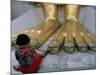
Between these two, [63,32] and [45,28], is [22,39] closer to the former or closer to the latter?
[45,28]

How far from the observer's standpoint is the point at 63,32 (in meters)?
2.12

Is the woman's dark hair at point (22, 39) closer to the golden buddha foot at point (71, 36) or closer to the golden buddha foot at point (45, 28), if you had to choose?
the golden buddha foot at point (45, 28)

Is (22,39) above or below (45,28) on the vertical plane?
below

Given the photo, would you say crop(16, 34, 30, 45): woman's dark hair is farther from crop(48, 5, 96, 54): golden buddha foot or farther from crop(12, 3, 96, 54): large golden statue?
crop(48, 5, 96, 54): golden buddha foot

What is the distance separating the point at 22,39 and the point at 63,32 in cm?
46

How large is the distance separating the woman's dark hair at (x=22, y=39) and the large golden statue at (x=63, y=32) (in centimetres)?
4

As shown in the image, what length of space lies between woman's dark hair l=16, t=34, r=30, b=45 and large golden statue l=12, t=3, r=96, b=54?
1.4 inches

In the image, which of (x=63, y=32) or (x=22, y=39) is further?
(x=63, y=32)

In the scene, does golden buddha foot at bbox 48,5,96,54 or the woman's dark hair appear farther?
golden buddha foot at bbox 48,5,96,54

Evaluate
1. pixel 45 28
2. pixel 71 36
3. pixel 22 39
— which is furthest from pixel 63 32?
pixel 22 39

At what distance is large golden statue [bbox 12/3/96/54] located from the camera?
6.66 feet

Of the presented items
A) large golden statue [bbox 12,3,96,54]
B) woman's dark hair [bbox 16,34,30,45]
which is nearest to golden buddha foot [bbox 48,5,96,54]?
large golden statue [bbox 12,3,96,54]

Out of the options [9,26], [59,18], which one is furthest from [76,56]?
[9,26]

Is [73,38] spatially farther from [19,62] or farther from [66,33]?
[19,62]
